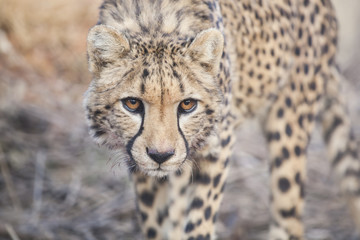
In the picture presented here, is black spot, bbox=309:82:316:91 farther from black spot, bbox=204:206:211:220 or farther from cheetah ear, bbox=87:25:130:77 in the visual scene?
cheetah ear, bbox=87:25:130:77

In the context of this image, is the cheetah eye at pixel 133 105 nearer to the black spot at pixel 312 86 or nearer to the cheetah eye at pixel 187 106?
the cheetah eye at pixel 187 106

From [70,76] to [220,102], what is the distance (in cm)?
403

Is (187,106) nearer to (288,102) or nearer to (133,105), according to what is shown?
(133,105)

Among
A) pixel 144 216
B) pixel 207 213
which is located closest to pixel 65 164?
pixel 144 216

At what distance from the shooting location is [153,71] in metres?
2.75

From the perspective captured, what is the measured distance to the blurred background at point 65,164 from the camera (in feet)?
14.8

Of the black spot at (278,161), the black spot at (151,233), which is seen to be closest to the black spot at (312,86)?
the black spot at (278,161)

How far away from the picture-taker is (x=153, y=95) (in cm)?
269

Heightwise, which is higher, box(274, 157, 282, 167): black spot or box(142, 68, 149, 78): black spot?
box(142, 68, 149, 78): black spot

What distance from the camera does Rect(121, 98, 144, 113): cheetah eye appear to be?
277 centimetres

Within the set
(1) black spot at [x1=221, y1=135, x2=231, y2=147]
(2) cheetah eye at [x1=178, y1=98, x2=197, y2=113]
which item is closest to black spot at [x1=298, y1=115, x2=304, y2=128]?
(1) black spot at [x1=221, y1=135, x2=231, y2=147]

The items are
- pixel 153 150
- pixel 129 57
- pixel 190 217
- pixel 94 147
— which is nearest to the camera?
pixel 153 150

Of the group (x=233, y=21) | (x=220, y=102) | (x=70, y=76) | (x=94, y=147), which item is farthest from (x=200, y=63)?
(x=70, y=76)

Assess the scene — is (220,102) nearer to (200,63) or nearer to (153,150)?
(200,63)
